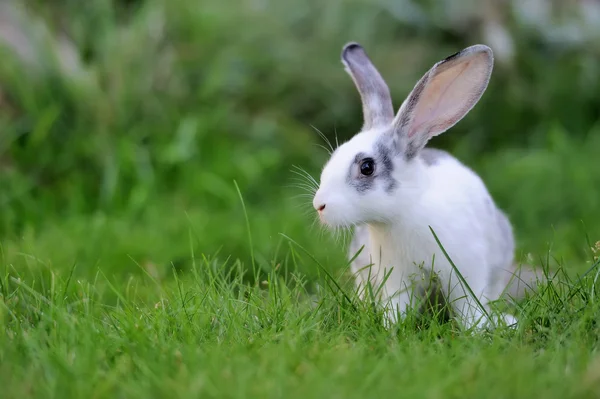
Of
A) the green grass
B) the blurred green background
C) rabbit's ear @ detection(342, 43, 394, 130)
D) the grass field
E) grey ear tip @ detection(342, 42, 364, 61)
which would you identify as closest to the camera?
the green grass

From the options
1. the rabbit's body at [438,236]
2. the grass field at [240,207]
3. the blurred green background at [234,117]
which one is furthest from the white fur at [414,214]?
the blurred green background at [234,117]

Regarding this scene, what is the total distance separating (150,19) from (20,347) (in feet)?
13.9

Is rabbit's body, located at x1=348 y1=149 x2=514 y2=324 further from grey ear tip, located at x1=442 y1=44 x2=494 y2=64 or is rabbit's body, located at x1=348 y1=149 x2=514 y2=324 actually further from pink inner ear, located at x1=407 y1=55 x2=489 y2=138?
grey ear tip, located at x1=442 y1=44 x2=494 y2=64

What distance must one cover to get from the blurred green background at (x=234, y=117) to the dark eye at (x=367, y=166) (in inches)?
46.8

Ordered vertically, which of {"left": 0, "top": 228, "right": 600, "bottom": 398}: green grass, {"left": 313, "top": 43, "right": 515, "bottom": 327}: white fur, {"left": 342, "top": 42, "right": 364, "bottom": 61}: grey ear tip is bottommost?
{"left": 0, "top": 228, "right": 600, "bottom": 398}: green grass

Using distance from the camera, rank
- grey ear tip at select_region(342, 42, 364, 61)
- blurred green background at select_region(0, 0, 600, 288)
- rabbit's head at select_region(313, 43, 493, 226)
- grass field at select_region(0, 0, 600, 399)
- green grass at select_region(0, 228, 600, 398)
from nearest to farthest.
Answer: green grass at select_region(0, 228, 600, 398), grass field at select_region(0, 0, 600, 399), rabbit's head at select_region(313, 43, 493, 226), grey ear tip at select_region(342, 42, 364, 61), blurred green background at select_region(0, 0, 600, 288)

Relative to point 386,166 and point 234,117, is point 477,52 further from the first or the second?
point 234,117

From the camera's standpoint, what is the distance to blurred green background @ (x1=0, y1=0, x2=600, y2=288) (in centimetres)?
462

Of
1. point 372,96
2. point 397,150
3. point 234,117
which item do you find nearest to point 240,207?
point 234,117

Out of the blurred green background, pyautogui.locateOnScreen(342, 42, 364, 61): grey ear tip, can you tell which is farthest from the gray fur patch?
the blurred green background

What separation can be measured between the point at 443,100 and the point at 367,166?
1.29 ft

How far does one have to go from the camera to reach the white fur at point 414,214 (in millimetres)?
2885

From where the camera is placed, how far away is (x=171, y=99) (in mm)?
5844

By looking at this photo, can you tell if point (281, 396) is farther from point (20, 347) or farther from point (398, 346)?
point (20, 347)
